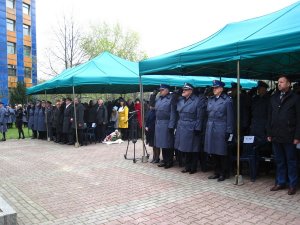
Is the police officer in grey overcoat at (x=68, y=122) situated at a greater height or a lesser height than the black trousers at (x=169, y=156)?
greater

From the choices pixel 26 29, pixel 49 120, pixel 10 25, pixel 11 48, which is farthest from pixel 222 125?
pixel 26 29

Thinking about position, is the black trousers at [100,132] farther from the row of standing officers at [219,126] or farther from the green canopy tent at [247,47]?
the row of standing officers at [219,126]

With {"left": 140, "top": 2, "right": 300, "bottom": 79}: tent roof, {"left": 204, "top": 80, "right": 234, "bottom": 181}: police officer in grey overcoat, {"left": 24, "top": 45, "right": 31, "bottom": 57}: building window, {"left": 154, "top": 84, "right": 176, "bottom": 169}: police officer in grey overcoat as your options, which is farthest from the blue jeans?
{"left": 24, "top": 45, "right": 31, "bottom": 57}: building window

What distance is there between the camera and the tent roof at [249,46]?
17.3 feet

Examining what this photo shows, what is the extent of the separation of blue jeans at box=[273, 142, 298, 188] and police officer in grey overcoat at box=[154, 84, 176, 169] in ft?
8.34

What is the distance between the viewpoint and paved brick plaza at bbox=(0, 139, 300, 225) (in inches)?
179

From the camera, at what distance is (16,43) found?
4994 cm

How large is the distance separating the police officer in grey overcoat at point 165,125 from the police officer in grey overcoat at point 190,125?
37cm

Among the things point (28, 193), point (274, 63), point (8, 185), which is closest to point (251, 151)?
point (274, 63)

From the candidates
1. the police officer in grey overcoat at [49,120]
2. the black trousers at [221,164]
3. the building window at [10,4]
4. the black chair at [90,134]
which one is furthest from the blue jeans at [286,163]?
the building window at [10,4]

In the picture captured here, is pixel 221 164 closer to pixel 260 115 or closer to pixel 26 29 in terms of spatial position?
pixel 260 115

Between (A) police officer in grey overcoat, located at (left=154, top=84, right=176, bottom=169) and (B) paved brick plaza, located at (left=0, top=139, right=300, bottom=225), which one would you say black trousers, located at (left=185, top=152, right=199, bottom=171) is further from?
(A) police officer in grey overcoat, located at (left=154, top=84, right=176, bottom=169)

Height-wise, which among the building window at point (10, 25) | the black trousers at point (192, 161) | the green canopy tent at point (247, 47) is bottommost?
the black trousers at point (192, 161)

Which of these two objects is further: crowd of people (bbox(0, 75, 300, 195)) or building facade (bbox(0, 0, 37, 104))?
building facade (bbox(0, 0, 37, 104))
